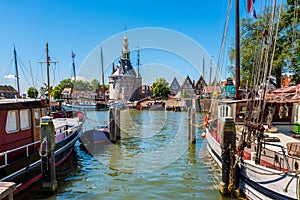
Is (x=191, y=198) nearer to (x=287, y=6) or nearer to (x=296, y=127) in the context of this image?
(x=296, y=127)

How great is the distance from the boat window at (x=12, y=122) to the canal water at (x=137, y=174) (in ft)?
8.48

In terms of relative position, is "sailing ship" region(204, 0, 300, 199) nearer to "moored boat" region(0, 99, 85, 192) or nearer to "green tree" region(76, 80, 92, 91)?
"moored boat" region(0, 99, 85, 192)

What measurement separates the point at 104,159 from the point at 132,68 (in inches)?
3380

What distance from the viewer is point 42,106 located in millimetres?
12141

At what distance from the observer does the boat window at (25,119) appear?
10.9 m

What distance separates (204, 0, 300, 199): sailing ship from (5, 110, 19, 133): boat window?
28.5 feet

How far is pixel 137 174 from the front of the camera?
12711 millimetres

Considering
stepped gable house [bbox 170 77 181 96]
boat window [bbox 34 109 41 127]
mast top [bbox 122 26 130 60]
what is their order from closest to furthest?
1. boat window [bbox 34 109 41 127]
2. mast top [bbox 122 26 130 60]
3. stepped gable house [bbox 170 77 181 96]

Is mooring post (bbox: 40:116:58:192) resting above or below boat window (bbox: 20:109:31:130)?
below

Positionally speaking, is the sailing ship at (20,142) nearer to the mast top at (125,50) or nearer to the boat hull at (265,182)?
the boat hull at (265,182)

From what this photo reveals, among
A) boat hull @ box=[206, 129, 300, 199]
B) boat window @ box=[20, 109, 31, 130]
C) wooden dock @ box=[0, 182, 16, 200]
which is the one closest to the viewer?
wooden dock @ box=[0, 182, 16, 200]

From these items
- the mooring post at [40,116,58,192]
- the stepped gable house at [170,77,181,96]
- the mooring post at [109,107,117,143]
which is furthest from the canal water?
the stepped gable house at [170,77,181,96]

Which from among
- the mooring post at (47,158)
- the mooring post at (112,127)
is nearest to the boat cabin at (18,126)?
the mooring post at (47,158)

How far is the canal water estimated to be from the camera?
33.6 ft
